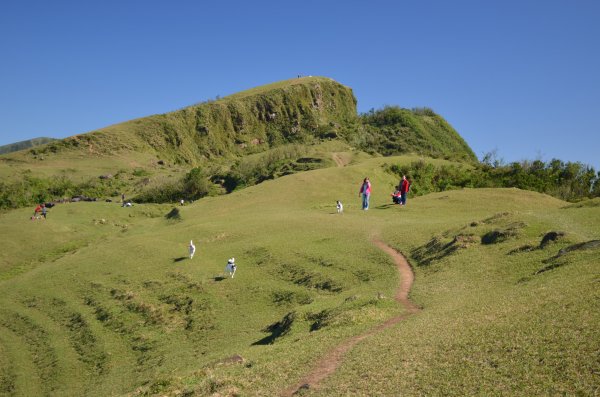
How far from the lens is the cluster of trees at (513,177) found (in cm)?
5941

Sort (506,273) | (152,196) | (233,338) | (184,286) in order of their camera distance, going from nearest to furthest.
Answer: (506,273) < (233,338) < (184,286) < (152,196)

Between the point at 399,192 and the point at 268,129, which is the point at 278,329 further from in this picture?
the point at 268,129

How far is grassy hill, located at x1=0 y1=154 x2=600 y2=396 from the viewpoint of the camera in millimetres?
14211

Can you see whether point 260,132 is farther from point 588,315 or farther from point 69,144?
point 588,315

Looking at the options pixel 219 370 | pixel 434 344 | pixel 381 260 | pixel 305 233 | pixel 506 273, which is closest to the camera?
pixel 434 344

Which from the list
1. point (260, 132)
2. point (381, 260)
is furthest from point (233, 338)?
point (260, 132)

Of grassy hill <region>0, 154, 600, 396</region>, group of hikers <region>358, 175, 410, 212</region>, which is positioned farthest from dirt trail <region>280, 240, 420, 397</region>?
group of hikers <region>358, 175, 410, 212</region>

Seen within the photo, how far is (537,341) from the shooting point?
45.5 feet

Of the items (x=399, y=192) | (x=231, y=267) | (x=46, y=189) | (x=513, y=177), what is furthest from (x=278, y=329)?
(x=46, y=189)

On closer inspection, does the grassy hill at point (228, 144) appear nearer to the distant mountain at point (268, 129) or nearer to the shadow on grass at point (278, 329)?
the distant mountain at point (268, 129)

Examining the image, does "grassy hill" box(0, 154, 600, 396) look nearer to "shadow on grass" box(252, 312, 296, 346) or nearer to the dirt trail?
"shadow on grass" box(252, 312, 296, 346)

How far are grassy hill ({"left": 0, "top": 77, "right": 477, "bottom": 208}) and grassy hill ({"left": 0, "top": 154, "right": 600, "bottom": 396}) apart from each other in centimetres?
2646

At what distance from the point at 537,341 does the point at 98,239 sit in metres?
47.3

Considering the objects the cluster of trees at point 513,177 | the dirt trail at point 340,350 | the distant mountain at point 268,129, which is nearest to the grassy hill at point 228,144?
the distant mountain at point 268,129
